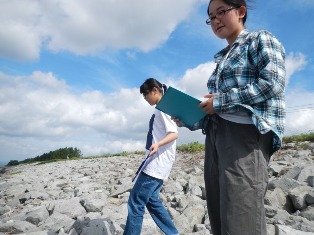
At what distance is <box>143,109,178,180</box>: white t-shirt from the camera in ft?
11.6

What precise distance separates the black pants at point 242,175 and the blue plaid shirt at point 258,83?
0.28 ft

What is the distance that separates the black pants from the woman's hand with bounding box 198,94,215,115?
0.09 metres

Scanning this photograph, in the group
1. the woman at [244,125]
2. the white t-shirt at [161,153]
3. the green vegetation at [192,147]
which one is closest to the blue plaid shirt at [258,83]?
the woman at [244,125]

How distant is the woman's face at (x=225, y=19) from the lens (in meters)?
2.06

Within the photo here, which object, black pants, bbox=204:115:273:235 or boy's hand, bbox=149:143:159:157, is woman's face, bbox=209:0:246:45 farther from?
boy's hand, bbox=149:143:159:157

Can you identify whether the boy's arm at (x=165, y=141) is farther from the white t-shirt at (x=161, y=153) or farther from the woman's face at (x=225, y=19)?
the woman's face at (x=225, y=19)

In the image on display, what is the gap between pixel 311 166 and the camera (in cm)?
589

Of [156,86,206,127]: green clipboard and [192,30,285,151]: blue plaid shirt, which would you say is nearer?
[192,30,285,151]: blue plaid shirt

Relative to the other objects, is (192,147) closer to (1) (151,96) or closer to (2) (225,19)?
(1) (151,96)

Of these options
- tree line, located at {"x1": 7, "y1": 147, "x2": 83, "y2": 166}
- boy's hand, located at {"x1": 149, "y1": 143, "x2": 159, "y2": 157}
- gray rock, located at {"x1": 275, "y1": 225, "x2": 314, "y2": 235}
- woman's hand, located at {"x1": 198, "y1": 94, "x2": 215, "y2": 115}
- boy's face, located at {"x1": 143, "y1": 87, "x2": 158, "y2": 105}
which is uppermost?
tree line, located at {"x1": 7, "y1": 147, "x2": 83, "y2": 166}

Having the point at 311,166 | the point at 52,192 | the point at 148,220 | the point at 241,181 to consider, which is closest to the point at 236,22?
the point at 241,181

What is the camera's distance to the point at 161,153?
3629 millimetres

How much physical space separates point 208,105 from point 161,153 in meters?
1.79

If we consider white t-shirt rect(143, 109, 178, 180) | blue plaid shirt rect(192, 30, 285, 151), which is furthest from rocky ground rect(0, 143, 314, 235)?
blue plaid shirt rect(192, 30, 285, 151)
